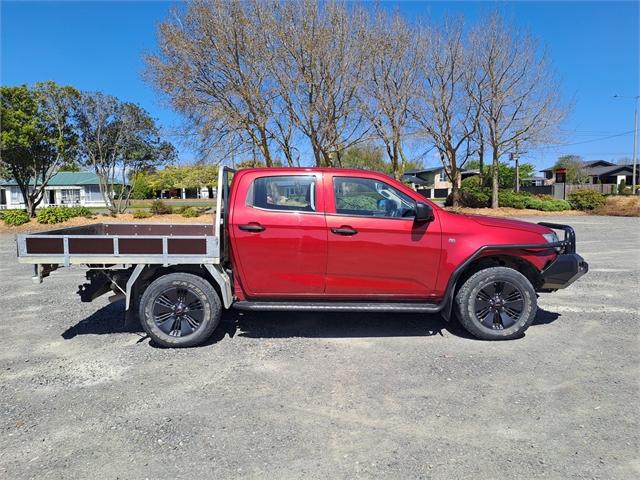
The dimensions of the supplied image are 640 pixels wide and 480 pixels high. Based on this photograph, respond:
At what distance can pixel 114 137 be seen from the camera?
25.3 m

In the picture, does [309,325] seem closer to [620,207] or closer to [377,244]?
[377,244]

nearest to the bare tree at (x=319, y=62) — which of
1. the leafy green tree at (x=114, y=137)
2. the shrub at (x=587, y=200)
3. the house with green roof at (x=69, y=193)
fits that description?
the leafy green tree at (x=114, y=137)

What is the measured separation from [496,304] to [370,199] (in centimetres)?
180

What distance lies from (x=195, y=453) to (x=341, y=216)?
2.67m

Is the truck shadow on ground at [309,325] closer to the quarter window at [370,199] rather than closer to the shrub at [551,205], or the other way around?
the quarter window at [370,199]

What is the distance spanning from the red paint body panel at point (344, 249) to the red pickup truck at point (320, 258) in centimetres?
1

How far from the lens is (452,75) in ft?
88.3

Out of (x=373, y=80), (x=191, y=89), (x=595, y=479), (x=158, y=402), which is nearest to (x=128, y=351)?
(x=158, y=402)

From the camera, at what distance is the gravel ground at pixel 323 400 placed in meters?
2.88

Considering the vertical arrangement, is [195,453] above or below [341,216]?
below

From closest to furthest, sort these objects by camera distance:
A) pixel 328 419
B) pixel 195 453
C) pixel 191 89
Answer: pixel 195 453
pixel 328 419
pixel 191 89

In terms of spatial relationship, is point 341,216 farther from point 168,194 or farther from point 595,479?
point 168,194

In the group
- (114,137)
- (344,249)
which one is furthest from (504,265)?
(114,137)

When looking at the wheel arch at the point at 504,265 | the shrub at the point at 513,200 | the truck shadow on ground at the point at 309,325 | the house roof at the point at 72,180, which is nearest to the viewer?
the wheel arch at the point at 504,265
